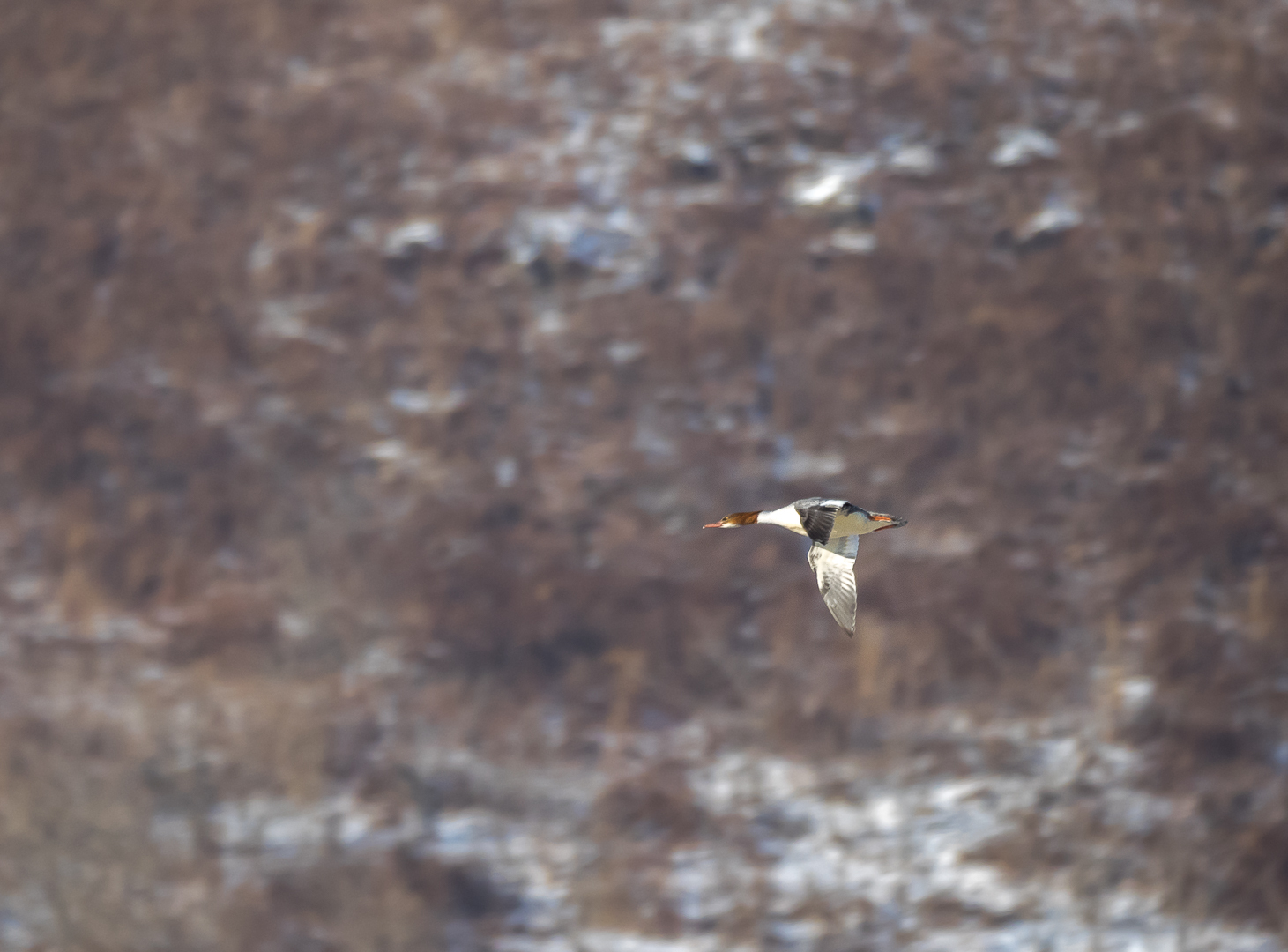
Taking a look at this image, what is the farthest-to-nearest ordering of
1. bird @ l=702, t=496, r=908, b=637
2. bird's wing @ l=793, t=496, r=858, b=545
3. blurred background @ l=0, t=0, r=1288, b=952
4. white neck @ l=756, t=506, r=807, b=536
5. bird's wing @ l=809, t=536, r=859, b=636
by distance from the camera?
blurred background @ l=0, t=0, r=1288, b=952 → white neck @ l=756, t=506, r=807, b=536 → bird's wing @ l=793, t=496, r=858, b=545 → bird @ l=702, t=496, r=908, b=637 → bird's wing @ l=809, t=536, r=859, b=636

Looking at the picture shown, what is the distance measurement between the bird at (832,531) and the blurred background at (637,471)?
3899 mm

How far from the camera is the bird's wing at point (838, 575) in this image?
319 inches

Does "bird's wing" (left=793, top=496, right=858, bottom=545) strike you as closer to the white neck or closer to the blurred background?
the white neck

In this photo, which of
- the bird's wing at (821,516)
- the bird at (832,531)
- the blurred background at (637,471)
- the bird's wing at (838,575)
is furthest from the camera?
the blurred background at (637,471)

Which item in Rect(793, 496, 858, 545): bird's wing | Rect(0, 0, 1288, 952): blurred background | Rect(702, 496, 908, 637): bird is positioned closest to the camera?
Rect(702, 496, 908, 637): bird

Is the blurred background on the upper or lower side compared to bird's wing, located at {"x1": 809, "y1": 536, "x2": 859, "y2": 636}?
upper

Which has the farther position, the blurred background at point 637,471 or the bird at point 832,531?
the blurred background at point 637,471

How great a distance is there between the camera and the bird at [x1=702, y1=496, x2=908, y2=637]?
8.27m

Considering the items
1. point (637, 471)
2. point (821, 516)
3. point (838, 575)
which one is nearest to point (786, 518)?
point (821, 516)

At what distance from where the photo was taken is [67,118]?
13.5m

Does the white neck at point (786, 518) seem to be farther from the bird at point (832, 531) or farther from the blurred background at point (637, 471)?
the blurred background at point (637, 471)

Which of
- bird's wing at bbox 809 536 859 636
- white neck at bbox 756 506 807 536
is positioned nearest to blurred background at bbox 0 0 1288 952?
white neck at bbox 756 506 807 536

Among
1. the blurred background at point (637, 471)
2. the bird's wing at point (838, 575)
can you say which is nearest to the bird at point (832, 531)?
the bird's wing at point (838, 575)

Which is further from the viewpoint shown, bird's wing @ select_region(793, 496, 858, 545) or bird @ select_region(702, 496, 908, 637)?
bird's wing @ select_region(793, 496, 858, 545)
